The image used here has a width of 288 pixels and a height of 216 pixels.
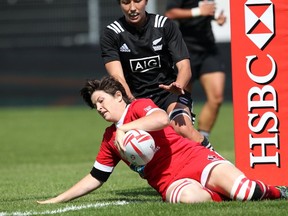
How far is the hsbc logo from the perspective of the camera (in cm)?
785

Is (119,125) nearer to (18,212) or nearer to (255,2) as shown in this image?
(18,212)

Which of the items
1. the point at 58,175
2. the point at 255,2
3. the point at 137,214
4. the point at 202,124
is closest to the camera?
the point at 137,214

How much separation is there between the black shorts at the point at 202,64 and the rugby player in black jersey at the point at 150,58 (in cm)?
370

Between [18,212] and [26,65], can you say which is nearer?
[18,212]

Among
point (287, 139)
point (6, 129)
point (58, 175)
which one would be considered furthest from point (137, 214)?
point (6, 129)

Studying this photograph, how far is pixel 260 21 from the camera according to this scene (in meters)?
7.88

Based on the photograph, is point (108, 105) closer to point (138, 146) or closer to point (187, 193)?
point (138, 146)

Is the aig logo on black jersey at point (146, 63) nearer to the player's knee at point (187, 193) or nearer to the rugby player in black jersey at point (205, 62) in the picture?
the player's knee at point (187, 193)

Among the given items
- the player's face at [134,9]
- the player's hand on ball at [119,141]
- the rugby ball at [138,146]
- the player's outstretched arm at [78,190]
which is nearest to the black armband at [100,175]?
the player's outstretched arm at [78,190]

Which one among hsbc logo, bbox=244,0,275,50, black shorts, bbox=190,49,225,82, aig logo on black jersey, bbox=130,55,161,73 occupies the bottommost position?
black shorts, bbox=190,49,225,82

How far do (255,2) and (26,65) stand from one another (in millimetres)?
14753

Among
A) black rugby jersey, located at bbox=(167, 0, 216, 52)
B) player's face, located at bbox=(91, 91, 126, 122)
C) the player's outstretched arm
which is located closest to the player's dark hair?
player's face, located at bbox=(91, 91, 126, 122)

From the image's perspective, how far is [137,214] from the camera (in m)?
6.47

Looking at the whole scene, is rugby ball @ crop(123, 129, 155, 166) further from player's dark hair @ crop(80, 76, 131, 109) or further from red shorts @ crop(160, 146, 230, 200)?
player's dark hair @ crop(80, 76, 131, 109)
